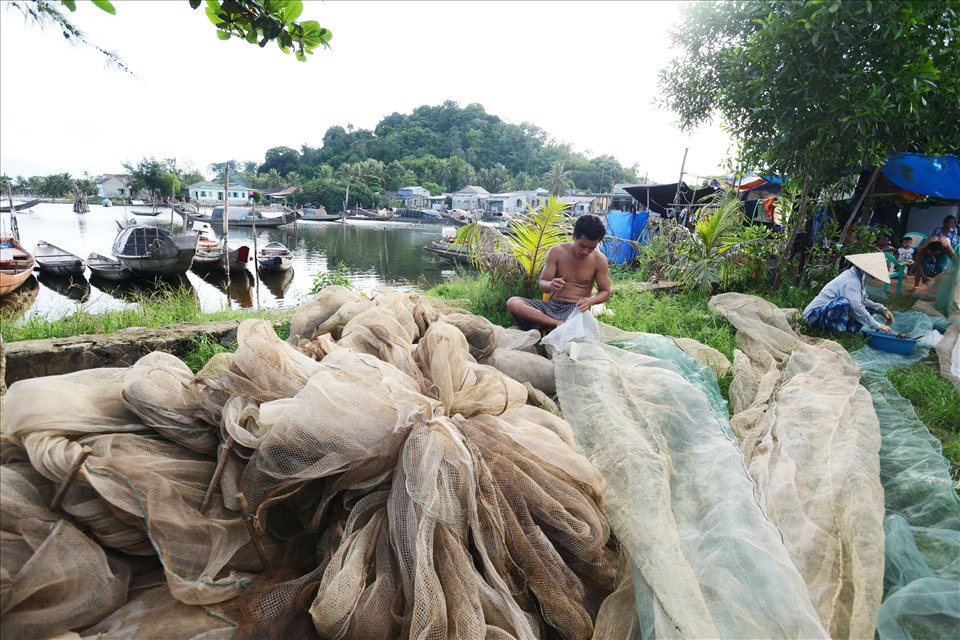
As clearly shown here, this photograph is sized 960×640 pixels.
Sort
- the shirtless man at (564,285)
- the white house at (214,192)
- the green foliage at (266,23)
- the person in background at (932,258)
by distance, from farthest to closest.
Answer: the white house at (214,192) < the person in background at (932,258) < the shirtless man at (564,285) < the green foliage at (266,23)

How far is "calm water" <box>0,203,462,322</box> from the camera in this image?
15.0m

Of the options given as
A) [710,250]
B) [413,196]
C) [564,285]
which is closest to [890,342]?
[710,250]

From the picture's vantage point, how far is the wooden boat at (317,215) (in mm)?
72000

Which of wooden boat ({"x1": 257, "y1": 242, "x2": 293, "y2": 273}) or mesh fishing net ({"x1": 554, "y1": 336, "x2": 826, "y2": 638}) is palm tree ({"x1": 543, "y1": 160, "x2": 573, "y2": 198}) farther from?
mesh fishing net ({"x1": 554, "y1": 336, "x2": 826, "y2": 638})

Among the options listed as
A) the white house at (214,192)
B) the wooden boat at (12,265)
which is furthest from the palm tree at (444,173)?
the wooden boat at (12,265)

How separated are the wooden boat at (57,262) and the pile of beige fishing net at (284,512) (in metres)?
24.4

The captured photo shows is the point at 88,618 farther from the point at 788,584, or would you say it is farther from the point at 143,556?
the point at 788,584

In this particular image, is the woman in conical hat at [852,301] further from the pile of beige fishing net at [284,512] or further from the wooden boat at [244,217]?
the wooden boat at [244,217]

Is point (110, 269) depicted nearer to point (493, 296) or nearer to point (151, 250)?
point (151, 250)

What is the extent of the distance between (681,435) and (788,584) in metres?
1.02

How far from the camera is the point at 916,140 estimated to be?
6898 mm

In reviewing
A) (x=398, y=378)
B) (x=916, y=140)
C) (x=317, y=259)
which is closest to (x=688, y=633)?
(x=398, y=378)

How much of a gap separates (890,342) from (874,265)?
3.09 feet

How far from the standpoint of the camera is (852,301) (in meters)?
5.28
